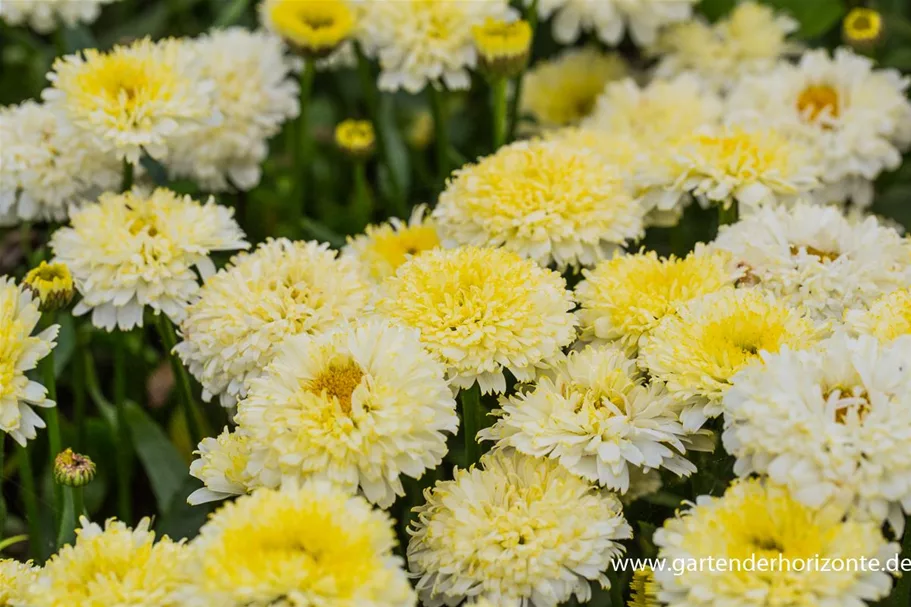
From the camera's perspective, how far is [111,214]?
146 centimetres

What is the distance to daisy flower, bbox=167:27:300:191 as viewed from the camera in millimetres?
1766

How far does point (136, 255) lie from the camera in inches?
55.2

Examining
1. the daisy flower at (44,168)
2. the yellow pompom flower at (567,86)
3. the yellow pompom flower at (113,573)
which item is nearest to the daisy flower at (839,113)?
the yellow pompom flower at (567,86)

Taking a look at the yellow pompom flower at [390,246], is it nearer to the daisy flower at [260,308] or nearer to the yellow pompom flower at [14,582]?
the daisy flower at [260,308]

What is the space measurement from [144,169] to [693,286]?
99cm

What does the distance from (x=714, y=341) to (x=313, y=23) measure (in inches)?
36.7

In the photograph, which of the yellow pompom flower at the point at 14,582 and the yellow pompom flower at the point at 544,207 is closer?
the yellow pompom flower at the point at 14,582

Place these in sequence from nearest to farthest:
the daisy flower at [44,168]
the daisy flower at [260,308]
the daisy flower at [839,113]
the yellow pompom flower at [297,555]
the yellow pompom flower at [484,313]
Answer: the yellow pompom flower at [297,555] < the yellow pompom flower at [484,313] < the daisy flower at [260,308] < the daisy flower at [44,168] < the daisy flower at [839,113]

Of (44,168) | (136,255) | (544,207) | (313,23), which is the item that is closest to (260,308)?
(136,255)

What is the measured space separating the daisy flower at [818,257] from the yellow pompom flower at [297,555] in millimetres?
631

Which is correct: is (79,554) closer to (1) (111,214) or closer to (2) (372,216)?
(1) (111,214)

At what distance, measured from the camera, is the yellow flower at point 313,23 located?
5.57 feet

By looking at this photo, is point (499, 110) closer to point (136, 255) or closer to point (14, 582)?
point (136, 255)

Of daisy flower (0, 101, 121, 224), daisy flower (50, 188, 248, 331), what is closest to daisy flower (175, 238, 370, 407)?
daisy flower (50, 188, 248, 331)
